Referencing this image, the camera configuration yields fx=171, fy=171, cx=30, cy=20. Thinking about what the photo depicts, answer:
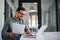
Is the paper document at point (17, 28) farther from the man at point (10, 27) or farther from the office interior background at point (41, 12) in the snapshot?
the office interior background at point (41, 12)

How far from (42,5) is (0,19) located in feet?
9.64

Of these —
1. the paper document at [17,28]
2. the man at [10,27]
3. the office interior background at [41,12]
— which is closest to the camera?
the paper document at [17,28]

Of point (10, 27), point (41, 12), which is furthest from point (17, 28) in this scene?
point (41, 12)

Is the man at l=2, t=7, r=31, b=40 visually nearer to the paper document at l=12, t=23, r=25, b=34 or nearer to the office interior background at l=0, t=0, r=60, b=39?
the paper document at l=12, t=23, r=25, b=34

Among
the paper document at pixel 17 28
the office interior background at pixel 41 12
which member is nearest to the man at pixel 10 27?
the paper document at pixel 17 28

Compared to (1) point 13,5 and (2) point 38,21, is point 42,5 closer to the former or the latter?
(2) point 38,21

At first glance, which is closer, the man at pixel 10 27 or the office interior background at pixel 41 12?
the man at pixel 10 27

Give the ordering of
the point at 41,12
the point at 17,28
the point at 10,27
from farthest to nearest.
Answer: the point at 41,12 < the point at 10,27 < the point at 17,28

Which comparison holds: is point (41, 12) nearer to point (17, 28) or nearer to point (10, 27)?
point (10, 27)

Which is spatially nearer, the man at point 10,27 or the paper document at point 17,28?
the paper document at point 17,28

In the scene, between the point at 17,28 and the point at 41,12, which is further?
the point at 41,12

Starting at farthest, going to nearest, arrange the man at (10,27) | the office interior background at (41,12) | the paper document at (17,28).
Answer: the office interior background at (41,12)
the man at (10,27)
the paper document at (17,28)

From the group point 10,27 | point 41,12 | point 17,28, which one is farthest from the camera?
point 41,12

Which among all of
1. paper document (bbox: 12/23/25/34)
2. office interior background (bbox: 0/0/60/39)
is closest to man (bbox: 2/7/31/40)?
paper document (bbox: 12/23/25/34)
